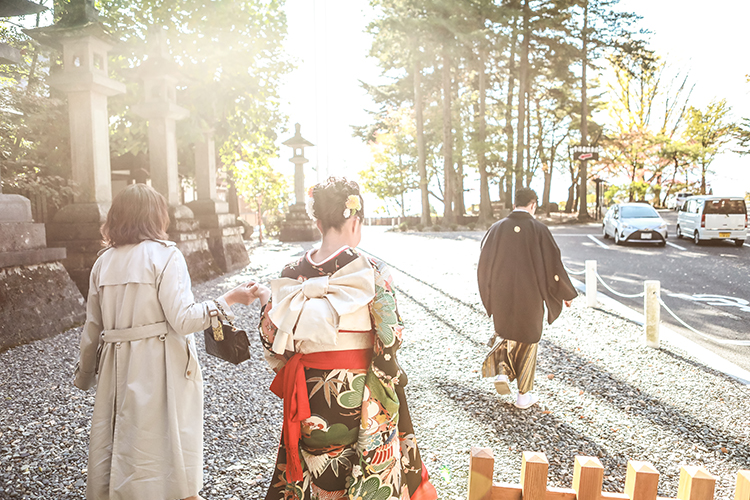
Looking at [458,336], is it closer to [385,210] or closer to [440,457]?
[440,457]

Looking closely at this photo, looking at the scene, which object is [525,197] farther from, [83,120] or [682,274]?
[682,274]

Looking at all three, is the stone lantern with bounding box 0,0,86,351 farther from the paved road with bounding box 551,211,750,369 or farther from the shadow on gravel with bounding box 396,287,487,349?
the paved road with bounding box 551,211,750,369

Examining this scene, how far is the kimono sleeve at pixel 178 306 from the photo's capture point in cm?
222

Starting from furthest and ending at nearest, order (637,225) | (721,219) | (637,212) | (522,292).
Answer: (637,212) → (637,225) → (721,219) → (522,292)

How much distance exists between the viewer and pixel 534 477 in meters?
1.90

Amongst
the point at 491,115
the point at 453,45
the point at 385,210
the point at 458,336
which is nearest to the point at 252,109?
the point at 458,336

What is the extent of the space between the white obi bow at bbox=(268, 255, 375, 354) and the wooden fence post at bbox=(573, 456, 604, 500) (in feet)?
3.47

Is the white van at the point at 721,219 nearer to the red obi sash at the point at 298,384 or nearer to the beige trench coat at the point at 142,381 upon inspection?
the red obi sash at the point at 298,384

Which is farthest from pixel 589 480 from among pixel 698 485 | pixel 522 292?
pixel 522 292

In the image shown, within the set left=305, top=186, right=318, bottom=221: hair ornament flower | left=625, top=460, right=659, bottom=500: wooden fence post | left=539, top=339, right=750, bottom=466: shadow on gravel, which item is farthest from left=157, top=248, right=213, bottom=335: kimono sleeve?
left=539, top=339, right=750, bottom=466: shadow on gravel

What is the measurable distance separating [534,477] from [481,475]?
0.68ft

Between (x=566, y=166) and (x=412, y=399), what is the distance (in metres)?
38.3

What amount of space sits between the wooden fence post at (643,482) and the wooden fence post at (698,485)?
0.42 feet

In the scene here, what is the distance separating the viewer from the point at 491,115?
2769 centimetres
